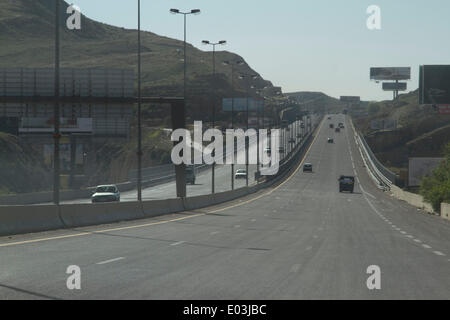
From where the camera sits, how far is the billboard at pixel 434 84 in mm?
82188

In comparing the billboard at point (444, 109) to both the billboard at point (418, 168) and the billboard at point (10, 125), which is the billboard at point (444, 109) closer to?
the billboard at point (418, 168)

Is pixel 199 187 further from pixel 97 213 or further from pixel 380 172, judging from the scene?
pixel 97 213

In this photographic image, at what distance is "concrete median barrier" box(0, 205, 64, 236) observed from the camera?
24.0 meters

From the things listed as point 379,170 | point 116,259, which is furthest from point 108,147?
point 116,259

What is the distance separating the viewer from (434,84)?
3265 inches

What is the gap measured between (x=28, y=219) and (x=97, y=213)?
662 cm

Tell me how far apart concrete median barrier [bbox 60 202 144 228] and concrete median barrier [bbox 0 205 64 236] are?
3.20ft

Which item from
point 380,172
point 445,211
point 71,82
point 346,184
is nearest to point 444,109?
point 346,184

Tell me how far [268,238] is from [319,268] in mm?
9846

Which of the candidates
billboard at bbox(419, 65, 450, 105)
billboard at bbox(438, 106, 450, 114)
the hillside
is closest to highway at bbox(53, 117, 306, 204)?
billboard at bbox(419, 65, 450, 105)

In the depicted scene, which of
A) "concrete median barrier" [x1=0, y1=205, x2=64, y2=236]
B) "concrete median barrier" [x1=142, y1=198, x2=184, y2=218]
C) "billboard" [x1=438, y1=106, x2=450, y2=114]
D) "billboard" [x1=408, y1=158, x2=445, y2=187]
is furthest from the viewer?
"billboard" [x1=408, y1=158, x2=445, y2=187]

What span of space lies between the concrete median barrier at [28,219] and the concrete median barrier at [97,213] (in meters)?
0.97

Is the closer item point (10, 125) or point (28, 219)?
point (28, 219)

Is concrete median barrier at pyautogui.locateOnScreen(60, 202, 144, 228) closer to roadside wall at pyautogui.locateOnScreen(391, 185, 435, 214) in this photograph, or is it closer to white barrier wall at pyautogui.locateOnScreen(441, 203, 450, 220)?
white barrier wall at pyautogui.locateOnScreen(441, 203, 450, 220)
